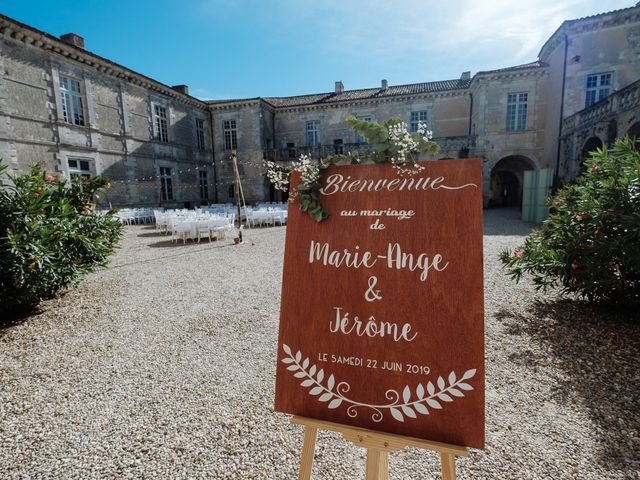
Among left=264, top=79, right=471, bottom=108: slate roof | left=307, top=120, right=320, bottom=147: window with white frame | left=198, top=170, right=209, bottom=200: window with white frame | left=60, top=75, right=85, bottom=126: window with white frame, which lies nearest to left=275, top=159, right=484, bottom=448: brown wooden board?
left=60, top=75, right=85, bottom=126: window with white frame

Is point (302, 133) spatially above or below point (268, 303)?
above

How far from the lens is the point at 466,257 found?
1.09 metres

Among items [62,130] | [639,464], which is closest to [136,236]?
[62,130]

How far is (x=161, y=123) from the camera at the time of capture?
16828mm

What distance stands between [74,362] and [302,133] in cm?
1975

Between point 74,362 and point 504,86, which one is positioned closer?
point 74,362

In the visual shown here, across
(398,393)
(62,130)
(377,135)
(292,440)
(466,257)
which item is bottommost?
(292,440)

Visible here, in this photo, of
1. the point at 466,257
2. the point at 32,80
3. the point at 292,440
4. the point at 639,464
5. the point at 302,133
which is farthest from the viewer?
the point at 302,133

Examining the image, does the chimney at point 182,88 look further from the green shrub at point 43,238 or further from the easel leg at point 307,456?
the easel leg at point 307,456

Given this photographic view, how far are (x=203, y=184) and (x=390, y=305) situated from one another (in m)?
20.7

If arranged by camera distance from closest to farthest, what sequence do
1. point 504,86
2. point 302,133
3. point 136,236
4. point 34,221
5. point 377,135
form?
point 377,135, point 34,221, point 136,236, point 504,86, point 302,133

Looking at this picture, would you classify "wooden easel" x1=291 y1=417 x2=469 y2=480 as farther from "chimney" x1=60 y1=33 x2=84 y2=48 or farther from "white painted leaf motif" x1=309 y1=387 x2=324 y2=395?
"chimney" x1=60 y1=33 x2=84 y2=48

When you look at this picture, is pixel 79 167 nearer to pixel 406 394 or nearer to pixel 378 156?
pixel 378 156

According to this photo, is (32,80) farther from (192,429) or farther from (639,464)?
(639,464)
